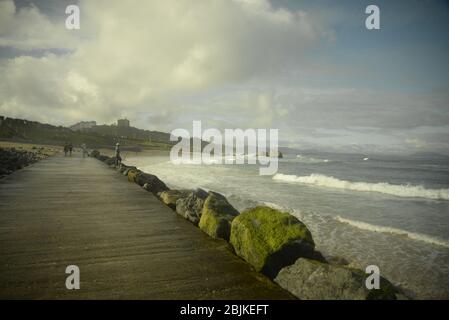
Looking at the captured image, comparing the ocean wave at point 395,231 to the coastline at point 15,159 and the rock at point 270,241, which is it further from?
the coastline at point 15,159

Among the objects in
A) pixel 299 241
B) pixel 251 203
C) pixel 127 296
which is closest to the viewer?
pixel 127 296

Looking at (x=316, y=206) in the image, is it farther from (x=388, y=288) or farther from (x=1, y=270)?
(x=1, y=270)

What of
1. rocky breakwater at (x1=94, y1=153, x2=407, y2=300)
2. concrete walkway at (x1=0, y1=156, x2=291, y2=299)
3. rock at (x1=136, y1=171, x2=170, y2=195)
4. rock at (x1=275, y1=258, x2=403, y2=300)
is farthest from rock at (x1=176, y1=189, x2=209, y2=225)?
rock at (x1=136, y1=171, x2=170, y2=195)

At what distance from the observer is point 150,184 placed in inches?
439

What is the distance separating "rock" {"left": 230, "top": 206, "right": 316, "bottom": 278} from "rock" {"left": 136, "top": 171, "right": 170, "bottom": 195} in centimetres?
676

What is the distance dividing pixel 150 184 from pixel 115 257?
7.07 meters

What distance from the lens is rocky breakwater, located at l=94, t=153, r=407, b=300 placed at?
327cm

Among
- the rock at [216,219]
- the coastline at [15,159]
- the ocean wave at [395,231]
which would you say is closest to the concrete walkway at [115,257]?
the rock at [216,219]

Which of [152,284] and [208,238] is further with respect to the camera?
[208,238]

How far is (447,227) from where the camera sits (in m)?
9.99

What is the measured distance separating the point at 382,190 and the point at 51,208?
64.7 feet

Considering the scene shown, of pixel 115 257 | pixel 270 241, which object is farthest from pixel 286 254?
pixel 115 257

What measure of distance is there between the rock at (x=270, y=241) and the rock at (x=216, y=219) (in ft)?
2.21
